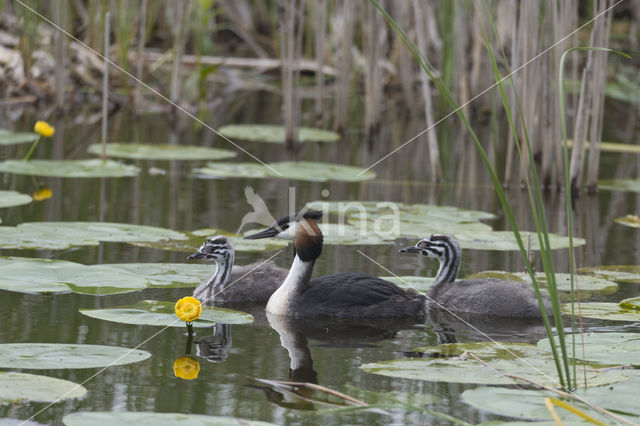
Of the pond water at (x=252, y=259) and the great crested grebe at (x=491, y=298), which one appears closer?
the pond water at (x=252, y=259)

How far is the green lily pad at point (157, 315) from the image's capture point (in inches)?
199

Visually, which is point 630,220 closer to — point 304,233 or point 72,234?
point 304,233

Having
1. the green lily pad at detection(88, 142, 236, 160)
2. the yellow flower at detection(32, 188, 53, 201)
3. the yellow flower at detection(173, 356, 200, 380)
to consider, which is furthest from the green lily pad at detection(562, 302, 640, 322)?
the green lily pad at detection(88, 142, 236, 160)

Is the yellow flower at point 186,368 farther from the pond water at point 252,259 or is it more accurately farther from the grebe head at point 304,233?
the grebe head at point 304,233

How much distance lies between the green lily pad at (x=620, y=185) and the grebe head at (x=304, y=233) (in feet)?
15.0

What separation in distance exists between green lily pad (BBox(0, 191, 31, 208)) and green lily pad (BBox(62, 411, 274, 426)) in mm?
4192

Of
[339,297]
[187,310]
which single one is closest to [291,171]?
[339,297]

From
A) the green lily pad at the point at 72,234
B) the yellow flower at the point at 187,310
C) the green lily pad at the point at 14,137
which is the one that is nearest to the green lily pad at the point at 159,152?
the green lily pad at the point at 14,137

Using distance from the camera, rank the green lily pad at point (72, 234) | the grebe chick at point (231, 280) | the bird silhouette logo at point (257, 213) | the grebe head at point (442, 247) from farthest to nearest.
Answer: the bird silhouette logo at point (257, 213), the green lily pad at point (72, 234), the grebe head at point (442, 247), the grebe chick at point (231, 280)

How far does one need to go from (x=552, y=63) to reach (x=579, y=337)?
4.79 metres

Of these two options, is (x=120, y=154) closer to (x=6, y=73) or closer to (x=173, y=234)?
(x=173, y=234)

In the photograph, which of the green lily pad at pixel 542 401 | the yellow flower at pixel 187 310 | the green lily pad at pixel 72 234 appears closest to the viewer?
the green lily pad at pixel 542 401

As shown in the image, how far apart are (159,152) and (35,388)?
6.62 meters

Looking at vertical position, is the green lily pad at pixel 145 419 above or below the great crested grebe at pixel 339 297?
below
